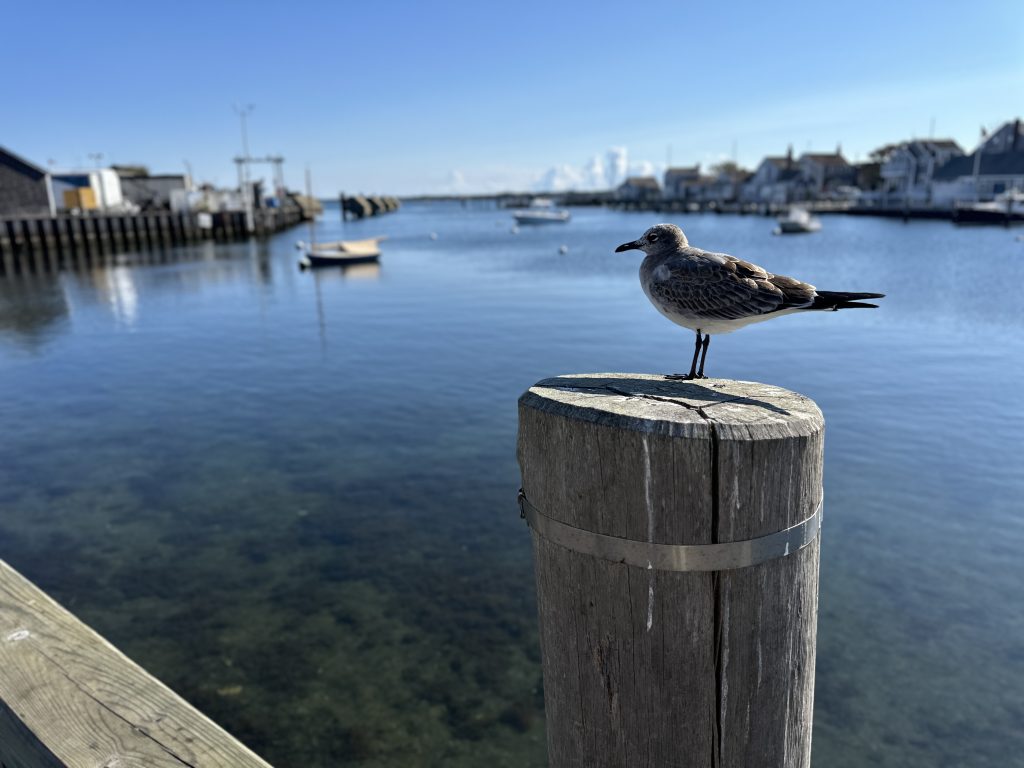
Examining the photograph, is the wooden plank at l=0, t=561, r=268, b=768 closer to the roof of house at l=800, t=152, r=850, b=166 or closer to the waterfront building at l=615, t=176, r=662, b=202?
the roof of house at l=800, t=152, r=850, b=166

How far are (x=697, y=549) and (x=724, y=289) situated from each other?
6.56ft

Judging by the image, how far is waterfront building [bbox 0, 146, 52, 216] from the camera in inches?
2470

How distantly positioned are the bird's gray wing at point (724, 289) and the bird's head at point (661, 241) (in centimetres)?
19

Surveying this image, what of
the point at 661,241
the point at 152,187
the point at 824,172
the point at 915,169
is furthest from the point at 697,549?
the point at 824,172

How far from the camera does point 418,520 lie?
31.2 feet

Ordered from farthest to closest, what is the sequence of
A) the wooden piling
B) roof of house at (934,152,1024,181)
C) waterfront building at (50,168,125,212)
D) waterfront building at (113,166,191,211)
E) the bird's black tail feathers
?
1. roof of house at (934,152,1024,181)
2. waterfront building at (113,166,191,211)
3. waterfront building at (50,168,125,212)
4. the bird's black tail feathers
5. the wooden piling

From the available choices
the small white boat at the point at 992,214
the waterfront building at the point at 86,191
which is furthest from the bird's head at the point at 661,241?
the small white boat at the point at 992,214

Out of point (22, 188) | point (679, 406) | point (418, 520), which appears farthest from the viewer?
point (22, 188)

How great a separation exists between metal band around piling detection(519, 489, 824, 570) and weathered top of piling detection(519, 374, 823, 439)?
0.24 meters

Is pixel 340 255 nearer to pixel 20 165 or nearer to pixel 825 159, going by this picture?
pixel 20 165

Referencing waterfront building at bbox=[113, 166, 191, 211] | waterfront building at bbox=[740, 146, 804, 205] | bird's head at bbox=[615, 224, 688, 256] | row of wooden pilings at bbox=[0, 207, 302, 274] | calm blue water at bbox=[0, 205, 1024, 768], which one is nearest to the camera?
bird's head at bbox=[615, 224, 688, 256]

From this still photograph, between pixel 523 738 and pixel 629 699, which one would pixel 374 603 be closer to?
pixel 523 738

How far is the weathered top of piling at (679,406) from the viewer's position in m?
1.58

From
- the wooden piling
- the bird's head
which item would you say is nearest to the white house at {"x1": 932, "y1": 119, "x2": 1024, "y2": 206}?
the bird's head
